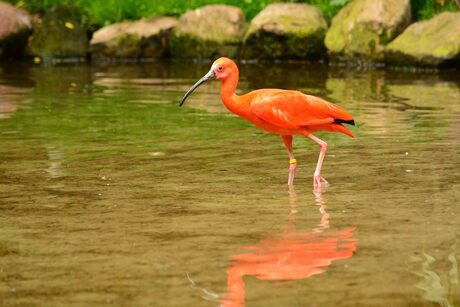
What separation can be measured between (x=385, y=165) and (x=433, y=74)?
9702 millimetres

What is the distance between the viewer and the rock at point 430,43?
17.6 metres

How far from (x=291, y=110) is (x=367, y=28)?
11592 mm

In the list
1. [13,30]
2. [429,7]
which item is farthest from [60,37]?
[429,7]

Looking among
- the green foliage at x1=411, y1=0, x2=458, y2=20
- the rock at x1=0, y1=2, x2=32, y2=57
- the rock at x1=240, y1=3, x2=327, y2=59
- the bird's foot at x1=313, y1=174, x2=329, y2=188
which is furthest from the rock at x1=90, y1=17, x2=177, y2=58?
the bird's foot at x1=313, y1=174, x2=329, y2=188

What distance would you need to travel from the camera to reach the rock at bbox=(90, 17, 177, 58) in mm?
21250

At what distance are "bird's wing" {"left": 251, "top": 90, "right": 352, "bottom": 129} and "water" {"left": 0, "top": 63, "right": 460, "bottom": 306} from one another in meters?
0.46

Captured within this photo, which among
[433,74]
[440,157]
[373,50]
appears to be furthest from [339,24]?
[440,157]

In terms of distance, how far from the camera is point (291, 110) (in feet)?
25.5


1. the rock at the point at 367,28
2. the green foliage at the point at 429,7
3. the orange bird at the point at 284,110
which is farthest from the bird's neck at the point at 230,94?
the green foliage at the point at 429,7

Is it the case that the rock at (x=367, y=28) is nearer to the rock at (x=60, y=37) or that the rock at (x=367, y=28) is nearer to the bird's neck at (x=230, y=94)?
the rock at (x=60, y=37)

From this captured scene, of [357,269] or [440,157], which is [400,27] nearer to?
[440,157]

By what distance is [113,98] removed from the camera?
1430 centimetres

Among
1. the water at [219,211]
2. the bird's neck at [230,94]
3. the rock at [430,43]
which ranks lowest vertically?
the water at [219,211]

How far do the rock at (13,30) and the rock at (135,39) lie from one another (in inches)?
56.9
